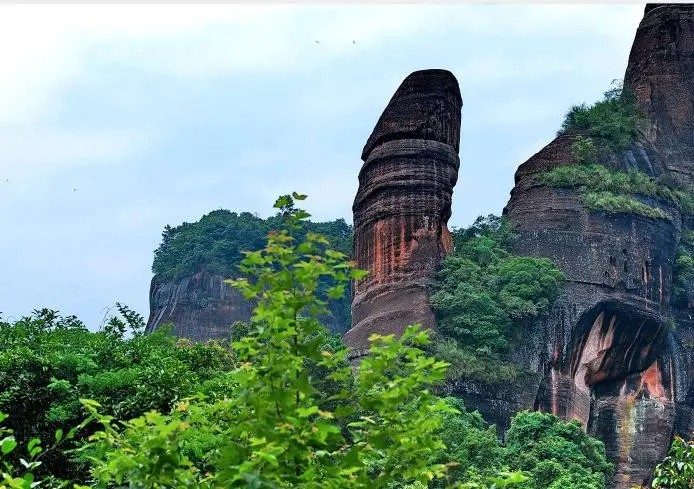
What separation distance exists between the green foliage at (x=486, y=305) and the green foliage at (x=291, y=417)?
1230 inches

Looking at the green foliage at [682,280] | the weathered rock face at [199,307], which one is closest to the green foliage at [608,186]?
the green foliage at [682,280]

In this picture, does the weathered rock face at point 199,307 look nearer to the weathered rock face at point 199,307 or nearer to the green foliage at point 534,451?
the weathered rock face at point 199,307

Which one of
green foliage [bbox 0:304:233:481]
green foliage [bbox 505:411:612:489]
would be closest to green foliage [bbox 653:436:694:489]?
green foliage [bbox 0:304:233:481]

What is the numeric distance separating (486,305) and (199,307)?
34176mm

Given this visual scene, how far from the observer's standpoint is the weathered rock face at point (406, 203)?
39.9 metres

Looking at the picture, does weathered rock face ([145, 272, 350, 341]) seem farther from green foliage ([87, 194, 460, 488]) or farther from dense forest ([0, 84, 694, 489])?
green foliage ([87, 194, 460, 488])

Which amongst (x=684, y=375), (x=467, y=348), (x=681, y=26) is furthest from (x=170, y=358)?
(x=681, y=26)

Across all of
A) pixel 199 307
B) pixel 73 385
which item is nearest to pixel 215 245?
pixel 199 307

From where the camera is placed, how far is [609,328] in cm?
4119

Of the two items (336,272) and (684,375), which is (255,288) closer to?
(336,272)

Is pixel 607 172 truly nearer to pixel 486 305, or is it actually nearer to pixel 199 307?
pixel 486 305

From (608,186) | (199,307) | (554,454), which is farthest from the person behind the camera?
(199,307)

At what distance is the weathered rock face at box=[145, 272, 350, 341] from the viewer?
70.0 meters

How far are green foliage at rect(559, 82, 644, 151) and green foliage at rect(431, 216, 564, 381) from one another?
671cm
